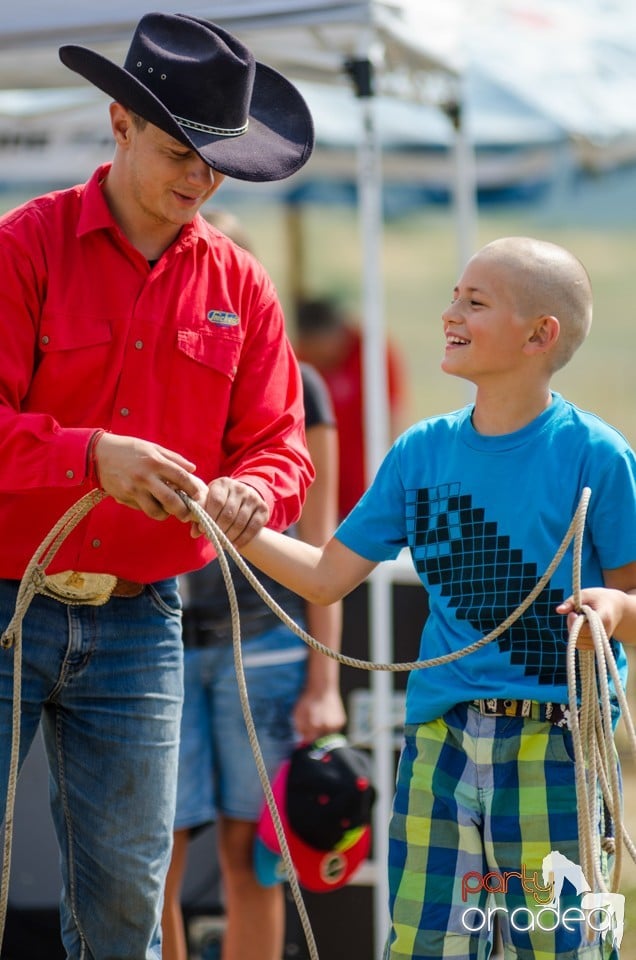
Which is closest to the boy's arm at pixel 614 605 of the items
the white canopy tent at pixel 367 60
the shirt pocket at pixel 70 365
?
the shirt pocket at pixel 70 365

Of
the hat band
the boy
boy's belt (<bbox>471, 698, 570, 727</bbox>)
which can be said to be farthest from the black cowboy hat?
boy's belt (<bbox>471, 698, 570, 727</bbox>)

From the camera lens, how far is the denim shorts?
3.82 metres

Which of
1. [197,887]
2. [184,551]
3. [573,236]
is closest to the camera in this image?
[184,551]

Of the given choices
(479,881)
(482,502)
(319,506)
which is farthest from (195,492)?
(319,506)

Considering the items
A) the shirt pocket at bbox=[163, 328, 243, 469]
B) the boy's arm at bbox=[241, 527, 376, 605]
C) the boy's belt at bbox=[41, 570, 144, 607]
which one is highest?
the shirt pocket at bbox=[163, 328, 243, 469]

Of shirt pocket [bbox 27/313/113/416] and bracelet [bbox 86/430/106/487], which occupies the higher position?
shirt pocket [bbox 27/313/113/416]

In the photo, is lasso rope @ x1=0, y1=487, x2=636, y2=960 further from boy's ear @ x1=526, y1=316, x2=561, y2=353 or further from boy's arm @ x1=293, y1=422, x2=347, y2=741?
boy's arm @ x1=293, y1=422, x2=347, y2=741

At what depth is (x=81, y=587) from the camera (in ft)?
8.66

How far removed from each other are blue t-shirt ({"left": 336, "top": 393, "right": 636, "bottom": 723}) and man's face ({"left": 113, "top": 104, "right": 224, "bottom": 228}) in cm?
67

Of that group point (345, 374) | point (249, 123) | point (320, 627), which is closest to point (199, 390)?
point (249, 123)

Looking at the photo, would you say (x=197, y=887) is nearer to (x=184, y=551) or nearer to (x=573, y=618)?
(x=184, y=551)

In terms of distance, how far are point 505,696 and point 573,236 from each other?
18.0 metres

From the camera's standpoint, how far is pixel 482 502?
102 inches

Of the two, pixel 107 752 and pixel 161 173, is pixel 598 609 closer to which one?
pixel 107 752
